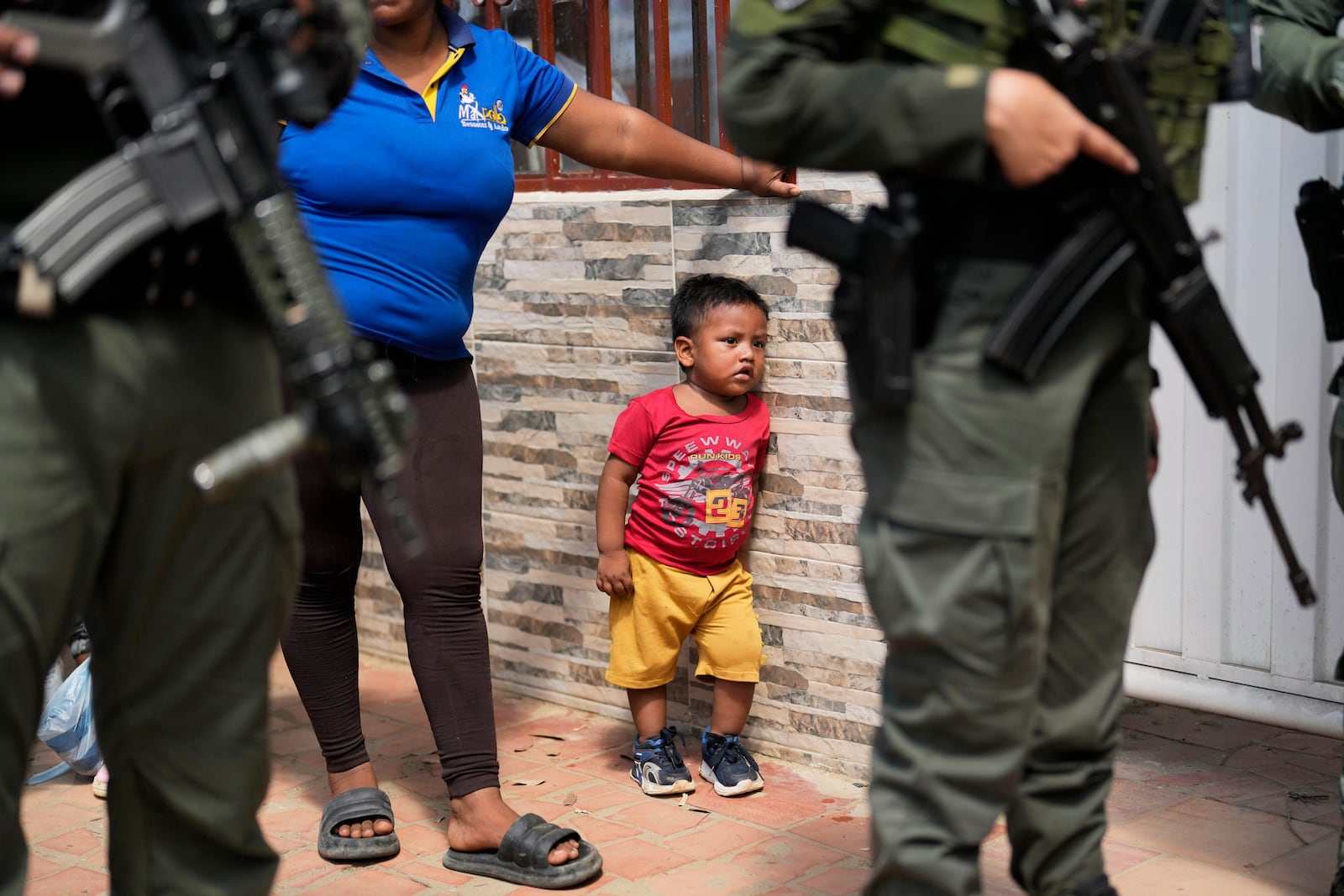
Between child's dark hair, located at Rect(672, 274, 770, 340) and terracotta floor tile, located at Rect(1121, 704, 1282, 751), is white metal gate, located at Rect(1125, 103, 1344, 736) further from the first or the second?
child's dark hair, located at Rect(672, 274, 770, 340)

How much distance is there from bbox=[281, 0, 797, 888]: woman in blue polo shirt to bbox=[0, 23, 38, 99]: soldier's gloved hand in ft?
4.75

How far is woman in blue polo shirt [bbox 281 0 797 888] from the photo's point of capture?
10.3ft

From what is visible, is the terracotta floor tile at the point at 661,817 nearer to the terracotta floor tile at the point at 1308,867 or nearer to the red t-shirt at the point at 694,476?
the red t-shirt at the point at 694,476

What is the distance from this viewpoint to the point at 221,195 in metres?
1.77

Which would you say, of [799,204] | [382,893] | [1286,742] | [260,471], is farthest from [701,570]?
[260,471]

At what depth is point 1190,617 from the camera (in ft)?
12.3

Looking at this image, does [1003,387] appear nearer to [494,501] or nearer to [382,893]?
[382,893]

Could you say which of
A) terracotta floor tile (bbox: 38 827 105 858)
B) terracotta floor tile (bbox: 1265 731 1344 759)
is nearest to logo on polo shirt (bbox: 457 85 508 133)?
terracotta floor tile (bbox: 38 827 105 858)

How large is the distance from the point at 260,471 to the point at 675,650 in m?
2.17

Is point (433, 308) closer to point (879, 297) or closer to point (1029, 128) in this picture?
point (879, 297)

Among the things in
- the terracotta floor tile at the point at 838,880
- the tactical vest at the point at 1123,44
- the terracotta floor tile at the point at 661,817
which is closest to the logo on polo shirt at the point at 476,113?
the tactical vest at the point at 1123,44

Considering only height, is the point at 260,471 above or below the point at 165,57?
below

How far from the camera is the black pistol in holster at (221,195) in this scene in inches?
66.6

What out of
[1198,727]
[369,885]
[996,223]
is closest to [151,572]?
[996,223]
